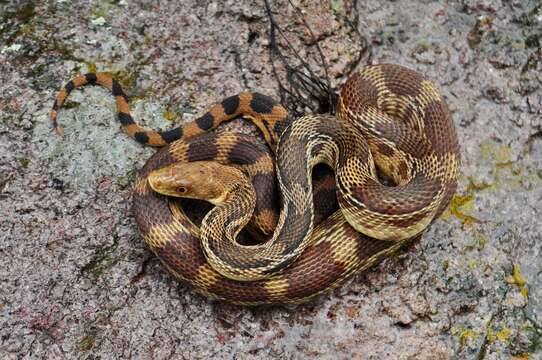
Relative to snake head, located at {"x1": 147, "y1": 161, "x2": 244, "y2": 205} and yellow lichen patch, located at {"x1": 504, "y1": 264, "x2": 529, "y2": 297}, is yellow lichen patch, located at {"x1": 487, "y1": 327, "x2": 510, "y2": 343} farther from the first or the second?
snake head, located at {"x1": 147, "y1": 161, "x2": 244, "y2": 205}

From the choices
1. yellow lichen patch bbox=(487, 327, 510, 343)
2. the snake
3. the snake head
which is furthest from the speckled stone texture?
the snake head

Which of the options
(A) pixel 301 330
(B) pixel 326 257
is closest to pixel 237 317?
(A) pixel 301 330

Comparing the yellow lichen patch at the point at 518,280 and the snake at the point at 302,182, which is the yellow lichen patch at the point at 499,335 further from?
the snake at the point at 302,182

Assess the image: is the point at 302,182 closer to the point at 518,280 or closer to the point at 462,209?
the point at 462,209

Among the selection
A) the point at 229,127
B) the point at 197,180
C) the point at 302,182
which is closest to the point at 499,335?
the point at 302,182

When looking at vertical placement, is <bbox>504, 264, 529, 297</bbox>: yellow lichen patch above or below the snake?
below
